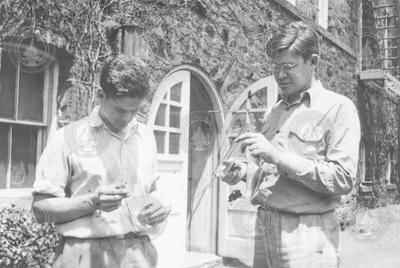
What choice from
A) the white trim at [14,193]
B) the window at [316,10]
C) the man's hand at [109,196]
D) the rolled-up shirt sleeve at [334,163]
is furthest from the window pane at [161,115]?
the window at [316,10]

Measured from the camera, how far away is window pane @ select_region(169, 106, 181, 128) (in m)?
5.81

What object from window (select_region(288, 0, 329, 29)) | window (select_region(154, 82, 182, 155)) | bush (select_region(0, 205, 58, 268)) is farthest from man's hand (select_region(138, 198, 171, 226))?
window (select_region(288, 0, 329, 29))

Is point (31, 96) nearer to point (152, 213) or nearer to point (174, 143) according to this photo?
point (174, 143)

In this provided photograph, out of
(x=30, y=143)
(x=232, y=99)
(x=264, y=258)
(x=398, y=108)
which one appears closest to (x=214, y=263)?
(x=232, y=99)

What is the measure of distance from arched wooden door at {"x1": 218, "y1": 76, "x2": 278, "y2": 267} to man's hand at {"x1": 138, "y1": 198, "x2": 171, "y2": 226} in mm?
4110

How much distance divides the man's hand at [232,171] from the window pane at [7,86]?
246 centimetres

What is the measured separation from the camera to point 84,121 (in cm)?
183

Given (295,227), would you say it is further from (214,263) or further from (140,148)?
(214,263)

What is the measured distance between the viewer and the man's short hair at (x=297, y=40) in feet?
6.69

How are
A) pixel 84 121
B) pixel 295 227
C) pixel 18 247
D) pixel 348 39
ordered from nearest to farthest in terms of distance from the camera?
pixel 84 121
pixel 295 227
pixel 18 247
pixel 348 39

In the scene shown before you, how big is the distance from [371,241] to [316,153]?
740cm

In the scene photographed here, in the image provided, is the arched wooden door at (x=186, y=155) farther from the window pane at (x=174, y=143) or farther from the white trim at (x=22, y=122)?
the white trim at (x=22, y=122)

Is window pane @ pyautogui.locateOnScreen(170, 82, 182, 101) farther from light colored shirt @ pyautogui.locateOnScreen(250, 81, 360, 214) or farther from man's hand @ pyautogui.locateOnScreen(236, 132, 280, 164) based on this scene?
man's hand @ pyautogui.locateOnScreen(236, 132, 280, 164)

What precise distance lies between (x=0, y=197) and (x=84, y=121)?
7.87 feet
